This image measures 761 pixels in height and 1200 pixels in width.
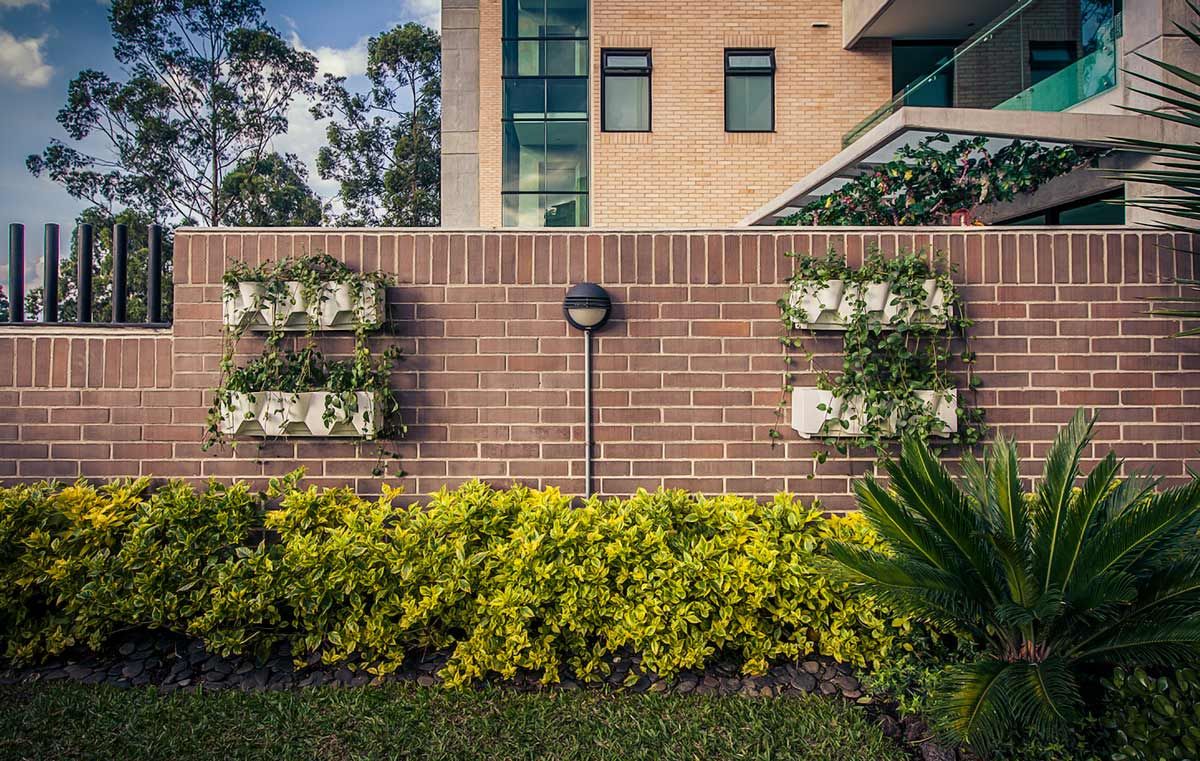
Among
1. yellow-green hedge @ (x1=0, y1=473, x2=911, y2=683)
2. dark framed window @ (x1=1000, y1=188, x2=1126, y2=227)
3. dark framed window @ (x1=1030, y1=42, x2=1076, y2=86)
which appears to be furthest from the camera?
dark framed window @ (x1=1000, y1=188, x2=1126, y2=227)

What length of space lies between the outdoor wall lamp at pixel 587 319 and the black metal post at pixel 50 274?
383 cm

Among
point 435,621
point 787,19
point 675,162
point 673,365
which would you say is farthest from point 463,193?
point 435,621

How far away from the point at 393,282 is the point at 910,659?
3.24 meters

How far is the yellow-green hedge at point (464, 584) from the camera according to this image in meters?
3.42

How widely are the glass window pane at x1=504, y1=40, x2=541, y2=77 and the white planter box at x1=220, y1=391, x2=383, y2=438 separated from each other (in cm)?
1123

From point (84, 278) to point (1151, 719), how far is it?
6.59 m

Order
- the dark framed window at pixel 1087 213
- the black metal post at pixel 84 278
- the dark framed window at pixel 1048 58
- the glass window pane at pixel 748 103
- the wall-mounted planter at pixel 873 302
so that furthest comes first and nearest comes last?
the glass window pane at pixel 748 103
the dark framed window at pixel 1087 213
the dark framed window at pixel 1048 58
the black metal post at pixel 84 278
the wall-mounted planter at pixel 873 302

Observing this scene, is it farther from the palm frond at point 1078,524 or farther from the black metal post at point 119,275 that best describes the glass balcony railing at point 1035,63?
the black metal post at point 119,275

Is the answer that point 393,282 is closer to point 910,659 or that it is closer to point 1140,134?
point 910,659

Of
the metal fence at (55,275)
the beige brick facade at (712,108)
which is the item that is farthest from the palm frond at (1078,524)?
the beige brick facade at (712,108)

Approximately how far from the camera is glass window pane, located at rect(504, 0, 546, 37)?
13.9 meters

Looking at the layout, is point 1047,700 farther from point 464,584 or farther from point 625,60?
point 625,60

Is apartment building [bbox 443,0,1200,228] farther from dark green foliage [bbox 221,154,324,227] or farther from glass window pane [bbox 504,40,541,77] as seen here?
dark green foliage [bbox 221,154,324,227]

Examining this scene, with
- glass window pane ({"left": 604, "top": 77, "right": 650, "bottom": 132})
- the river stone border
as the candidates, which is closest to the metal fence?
the river stone border
